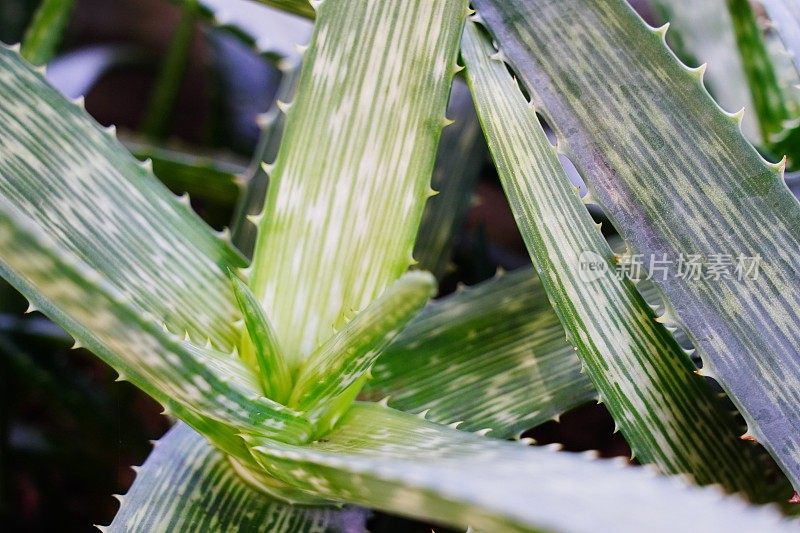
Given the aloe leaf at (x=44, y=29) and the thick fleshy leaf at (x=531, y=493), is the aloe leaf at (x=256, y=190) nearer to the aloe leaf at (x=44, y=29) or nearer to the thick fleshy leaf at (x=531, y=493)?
the aloe leaf at (x=44, y=29)

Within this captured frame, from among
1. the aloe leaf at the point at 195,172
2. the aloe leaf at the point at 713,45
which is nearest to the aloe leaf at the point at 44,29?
the aloe leaf at the point at 195,172

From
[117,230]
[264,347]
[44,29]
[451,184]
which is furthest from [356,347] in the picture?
[44,29]

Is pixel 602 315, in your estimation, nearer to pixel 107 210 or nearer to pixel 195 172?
pixel 107 210

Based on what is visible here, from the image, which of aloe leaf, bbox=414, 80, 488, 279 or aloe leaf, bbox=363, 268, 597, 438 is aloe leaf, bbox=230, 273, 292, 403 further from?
aloe leaf, bbox=414, 80, 488, 279

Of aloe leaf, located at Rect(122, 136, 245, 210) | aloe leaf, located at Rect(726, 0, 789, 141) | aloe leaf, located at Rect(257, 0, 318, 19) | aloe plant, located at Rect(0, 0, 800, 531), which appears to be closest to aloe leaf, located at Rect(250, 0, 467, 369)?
aloe plant, located at Rect(0, 0, 800, 531)

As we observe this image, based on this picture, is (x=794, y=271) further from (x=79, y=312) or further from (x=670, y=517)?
(x=79, y=312)

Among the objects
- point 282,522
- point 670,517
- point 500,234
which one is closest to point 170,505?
point 282,522
